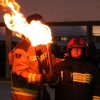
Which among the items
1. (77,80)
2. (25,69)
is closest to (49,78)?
(25,69)

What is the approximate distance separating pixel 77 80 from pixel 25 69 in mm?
627

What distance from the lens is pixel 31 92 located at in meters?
4.60

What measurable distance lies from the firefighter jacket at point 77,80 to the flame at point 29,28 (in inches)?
19.1

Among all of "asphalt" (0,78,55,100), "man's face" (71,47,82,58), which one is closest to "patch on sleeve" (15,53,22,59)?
"man's face" (71,47,82,58)

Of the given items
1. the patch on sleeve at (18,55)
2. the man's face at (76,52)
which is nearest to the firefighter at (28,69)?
the patch on sleeve at (18,55)

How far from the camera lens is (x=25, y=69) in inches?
177

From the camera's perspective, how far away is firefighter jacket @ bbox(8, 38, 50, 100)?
14.7 ft

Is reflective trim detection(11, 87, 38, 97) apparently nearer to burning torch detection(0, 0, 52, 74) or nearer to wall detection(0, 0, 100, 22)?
burning torch detection(0, 0, 52, 74)

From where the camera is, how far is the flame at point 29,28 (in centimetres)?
435

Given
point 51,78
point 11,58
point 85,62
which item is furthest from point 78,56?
point 11,58

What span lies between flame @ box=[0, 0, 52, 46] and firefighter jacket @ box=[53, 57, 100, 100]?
1.59 feet

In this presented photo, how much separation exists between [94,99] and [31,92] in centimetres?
76

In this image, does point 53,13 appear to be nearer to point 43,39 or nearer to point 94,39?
point 94,39

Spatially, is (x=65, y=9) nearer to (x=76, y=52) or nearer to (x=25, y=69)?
(x=76, y=52)
